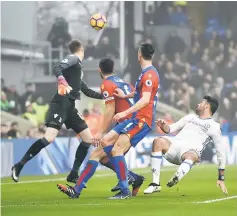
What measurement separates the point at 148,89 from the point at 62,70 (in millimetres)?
2261

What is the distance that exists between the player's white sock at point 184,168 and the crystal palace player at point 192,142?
4.2 inches

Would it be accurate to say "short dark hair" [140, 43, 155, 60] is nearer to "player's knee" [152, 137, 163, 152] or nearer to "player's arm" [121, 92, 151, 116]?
"player's arm" [121, 92, 151, 116]

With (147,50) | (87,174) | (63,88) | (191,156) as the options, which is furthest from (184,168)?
(63,88)

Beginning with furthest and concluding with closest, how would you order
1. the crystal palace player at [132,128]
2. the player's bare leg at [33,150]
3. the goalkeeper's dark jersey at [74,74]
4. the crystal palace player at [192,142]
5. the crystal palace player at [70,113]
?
A: the crystal palace player at [70,113], the player's bare leg at [33,150], the goalkeeper's dark jersey at [74,74], the crystal palace player at [192,142], the crystal palace player at [132,128]

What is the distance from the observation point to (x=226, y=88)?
84.4 feet

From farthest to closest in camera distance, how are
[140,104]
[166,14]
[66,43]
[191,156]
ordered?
[166,14], [66,43], [191,156], [140,104]

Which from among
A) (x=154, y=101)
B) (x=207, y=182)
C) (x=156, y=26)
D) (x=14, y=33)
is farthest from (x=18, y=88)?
(x=154, y=101)

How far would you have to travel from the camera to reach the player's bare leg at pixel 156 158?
10.5 metres

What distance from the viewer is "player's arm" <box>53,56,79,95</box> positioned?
420 inches

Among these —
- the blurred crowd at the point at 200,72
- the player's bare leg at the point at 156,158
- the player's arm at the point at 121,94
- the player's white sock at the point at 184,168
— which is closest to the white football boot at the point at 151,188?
the player's bare leg at the point at 156,158

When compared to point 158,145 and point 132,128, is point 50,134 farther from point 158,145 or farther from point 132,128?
point 132,128

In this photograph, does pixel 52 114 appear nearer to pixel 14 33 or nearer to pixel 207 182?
pixel 207 182

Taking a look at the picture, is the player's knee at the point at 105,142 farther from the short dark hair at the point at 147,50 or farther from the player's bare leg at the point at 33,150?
the player's bare leg at the point at 33,150

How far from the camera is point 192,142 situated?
10633mm
